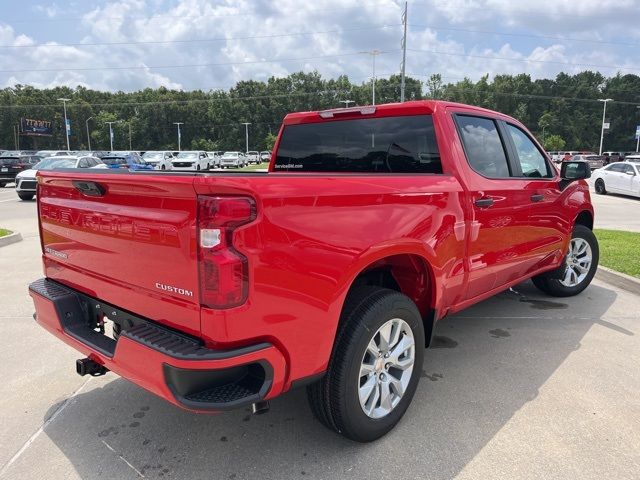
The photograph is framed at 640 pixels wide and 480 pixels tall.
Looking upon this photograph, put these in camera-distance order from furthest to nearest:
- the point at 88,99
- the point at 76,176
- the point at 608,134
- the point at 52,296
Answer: the point at 88,99
the point at 608,134
the point at 52,296
the point at 76,176

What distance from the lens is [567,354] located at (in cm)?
403

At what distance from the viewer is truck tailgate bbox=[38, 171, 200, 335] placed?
208cm

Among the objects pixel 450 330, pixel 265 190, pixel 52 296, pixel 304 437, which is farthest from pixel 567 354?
pixel 52 296

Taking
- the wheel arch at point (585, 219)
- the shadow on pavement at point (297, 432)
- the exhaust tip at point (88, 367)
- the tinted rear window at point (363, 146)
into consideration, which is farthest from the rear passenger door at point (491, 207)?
the exhaust tip at point (88, 367)

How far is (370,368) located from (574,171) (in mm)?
3378

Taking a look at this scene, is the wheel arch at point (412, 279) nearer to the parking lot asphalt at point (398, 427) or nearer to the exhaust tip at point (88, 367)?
the parking lot asphalt at point (398, 427)

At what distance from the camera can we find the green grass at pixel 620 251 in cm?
653

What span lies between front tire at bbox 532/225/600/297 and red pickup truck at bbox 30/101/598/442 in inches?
75.2

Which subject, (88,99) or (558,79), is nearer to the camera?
(558,79)

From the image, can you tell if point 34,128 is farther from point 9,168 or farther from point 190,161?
point 9,168

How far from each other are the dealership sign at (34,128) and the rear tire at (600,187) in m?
89.8

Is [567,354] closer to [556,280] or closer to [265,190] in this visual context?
[556,280]

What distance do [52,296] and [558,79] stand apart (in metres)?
122

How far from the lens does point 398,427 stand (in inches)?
117
